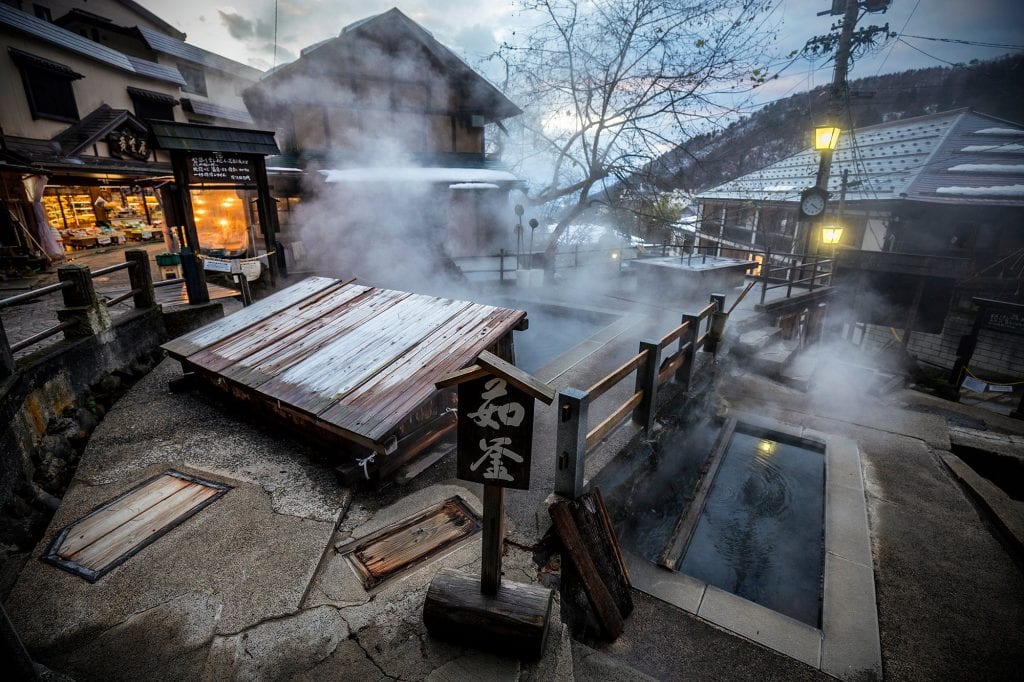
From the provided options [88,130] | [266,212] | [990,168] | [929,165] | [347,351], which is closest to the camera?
[347,351]

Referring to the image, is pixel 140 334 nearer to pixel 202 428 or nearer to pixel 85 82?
pixel 202 428

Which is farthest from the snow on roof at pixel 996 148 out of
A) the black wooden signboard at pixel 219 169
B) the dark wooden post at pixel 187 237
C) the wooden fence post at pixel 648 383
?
the dark wooden post at pixel 187 237

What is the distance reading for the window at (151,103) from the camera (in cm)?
1991

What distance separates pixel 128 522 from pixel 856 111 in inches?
1667

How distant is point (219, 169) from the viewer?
28.3ft

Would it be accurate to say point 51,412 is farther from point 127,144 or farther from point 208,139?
point 127,144

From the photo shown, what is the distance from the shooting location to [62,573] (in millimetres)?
3414

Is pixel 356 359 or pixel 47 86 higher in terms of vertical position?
pixel 47 86

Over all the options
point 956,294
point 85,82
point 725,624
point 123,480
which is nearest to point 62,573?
point 123,480

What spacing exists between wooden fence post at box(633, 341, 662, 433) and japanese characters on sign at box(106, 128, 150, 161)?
855 inches

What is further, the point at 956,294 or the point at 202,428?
the point at 956,294

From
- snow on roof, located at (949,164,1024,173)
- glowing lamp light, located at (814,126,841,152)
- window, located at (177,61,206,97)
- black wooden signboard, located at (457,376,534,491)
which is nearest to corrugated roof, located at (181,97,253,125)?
window, located at (177,61,206,97)

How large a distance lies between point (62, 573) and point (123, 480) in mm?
1267

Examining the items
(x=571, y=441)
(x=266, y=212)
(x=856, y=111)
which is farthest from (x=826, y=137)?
(x=856, y=111)
